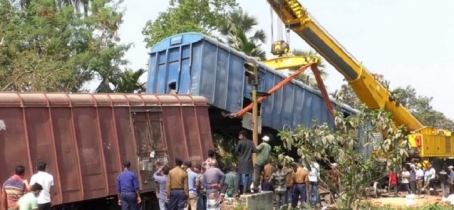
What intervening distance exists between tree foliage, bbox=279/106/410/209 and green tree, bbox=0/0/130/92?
15.3 m

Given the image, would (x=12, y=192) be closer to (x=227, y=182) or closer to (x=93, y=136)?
(x=93, y=136)

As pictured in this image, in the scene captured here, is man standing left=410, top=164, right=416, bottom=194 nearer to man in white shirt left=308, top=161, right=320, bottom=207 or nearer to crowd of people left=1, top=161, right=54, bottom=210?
man in white shirt left=308, top=161, right=320, bottom=207

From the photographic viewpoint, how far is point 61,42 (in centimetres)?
2853

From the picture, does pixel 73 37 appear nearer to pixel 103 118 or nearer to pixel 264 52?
pixel 264 52

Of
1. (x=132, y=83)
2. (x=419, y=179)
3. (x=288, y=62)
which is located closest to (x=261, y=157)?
(x=288, y=62)

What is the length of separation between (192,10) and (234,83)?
1609cm

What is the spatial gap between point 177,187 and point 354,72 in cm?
1145

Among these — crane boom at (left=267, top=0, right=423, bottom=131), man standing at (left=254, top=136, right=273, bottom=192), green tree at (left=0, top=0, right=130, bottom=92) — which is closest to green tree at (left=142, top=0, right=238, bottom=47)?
green tree at (left=0, top=0, right=130, bottom=92)

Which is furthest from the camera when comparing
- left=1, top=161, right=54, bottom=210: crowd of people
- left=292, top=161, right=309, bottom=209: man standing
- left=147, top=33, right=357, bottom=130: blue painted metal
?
left=147, top=33, right=357, bottom=130: blue painted metal

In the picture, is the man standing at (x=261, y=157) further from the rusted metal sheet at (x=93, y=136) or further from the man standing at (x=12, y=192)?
the man standing at (x=12, y=192)

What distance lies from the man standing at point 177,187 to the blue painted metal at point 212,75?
5.41 m

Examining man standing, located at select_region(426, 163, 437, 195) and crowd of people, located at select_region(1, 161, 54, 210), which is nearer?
crowd of people, located at select_region(1, 161, 54, 210)

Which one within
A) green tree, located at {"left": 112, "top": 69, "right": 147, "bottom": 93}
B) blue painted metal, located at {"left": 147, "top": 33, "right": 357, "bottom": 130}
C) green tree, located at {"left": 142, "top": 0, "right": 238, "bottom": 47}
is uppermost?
green tree, located at {"left": 142, "top": 0, "right": 238, "bottom": 47}

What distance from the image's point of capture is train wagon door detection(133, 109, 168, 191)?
1383 cm
